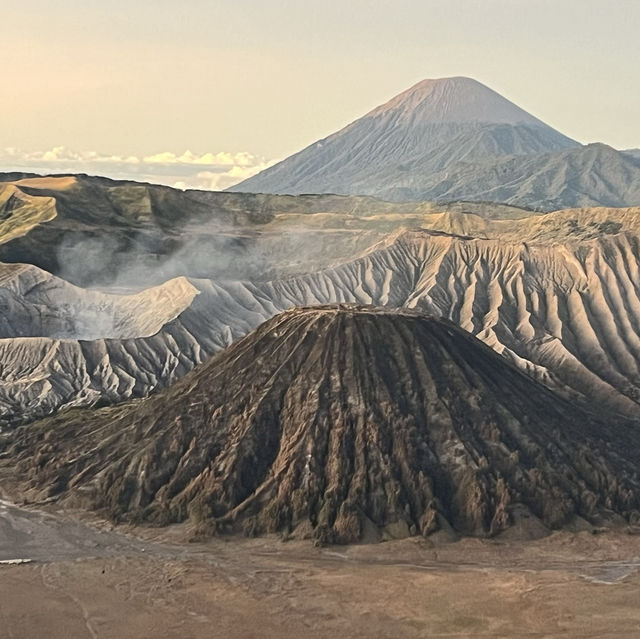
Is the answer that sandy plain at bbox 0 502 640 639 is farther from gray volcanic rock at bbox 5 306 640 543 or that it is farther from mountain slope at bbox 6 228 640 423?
mountain slope at bbox 6 228 640 423

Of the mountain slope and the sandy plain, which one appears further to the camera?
the mountain slope

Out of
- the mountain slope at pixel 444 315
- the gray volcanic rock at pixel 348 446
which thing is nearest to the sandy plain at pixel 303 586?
the gray volcanic rock at pixel 348 446

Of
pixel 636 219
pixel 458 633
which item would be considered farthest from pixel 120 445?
pixel 636 219

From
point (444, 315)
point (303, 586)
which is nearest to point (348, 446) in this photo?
point (303, 586)

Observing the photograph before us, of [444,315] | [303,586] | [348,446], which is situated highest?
[444,315]

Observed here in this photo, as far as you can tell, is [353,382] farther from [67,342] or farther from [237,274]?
[237,274]

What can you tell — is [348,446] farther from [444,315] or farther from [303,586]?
[444,315]

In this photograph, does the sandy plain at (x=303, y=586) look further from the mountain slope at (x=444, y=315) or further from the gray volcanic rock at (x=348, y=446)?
the mountain slope at (x=444, y=315)

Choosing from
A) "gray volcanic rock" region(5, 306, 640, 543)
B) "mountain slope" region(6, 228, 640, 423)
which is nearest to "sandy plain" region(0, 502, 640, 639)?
"gray volcanic rock" region(5, 306, 640, 543)
